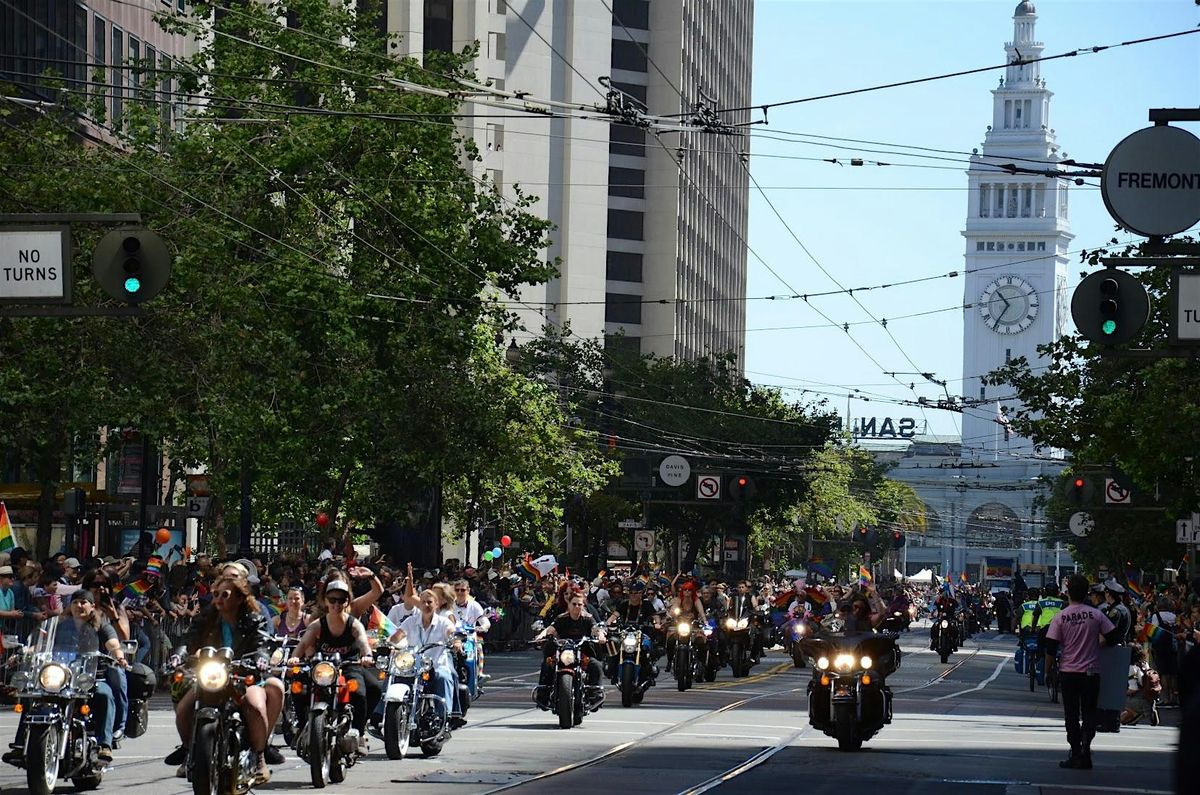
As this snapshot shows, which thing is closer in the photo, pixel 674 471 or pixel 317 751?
pixel 317 751

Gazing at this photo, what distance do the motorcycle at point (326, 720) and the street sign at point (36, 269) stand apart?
→ 3.93m

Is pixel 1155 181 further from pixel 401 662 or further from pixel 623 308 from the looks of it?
pixel 623 308

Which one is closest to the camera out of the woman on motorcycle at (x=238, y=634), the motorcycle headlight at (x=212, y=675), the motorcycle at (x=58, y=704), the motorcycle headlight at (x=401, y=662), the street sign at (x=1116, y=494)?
the motorcycle headlight at (x=212, y=675)

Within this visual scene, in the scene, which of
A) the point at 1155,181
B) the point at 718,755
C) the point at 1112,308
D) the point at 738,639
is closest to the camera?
the point at 1155,181

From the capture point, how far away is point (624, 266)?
128 metres

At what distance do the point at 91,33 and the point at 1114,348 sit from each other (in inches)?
1368

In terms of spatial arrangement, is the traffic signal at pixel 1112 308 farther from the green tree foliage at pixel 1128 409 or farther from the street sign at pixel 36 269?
the green tree foliage at pixel 1128 409

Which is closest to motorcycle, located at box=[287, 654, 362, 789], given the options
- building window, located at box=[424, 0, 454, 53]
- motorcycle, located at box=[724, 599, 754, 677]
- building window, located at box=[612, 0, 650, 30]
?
motorcycle, located at box=[724, 599, 754, 677]

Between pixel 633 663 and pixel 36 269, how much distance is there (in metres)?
12.2

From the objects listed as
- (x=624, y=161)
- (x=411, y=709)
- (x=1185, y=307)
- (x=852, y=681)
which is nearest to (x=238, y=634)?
(x=411, y=709)

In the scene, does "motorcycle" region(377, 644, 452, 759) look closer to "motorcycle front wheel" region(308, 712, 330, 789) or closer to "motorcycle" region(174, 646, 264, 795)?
"motorcycle front wheel" region(308, 712, 330, 789)

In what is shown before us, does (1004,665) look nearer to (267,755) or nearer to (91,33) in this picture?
(91,33)

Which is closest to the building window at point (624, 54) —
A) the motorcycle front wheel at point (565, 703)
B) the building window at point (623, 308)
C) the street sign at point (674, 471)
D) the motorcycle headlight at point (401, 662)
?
the building window at point (623, 308)

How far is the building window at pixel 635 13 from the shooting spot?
12594cm
